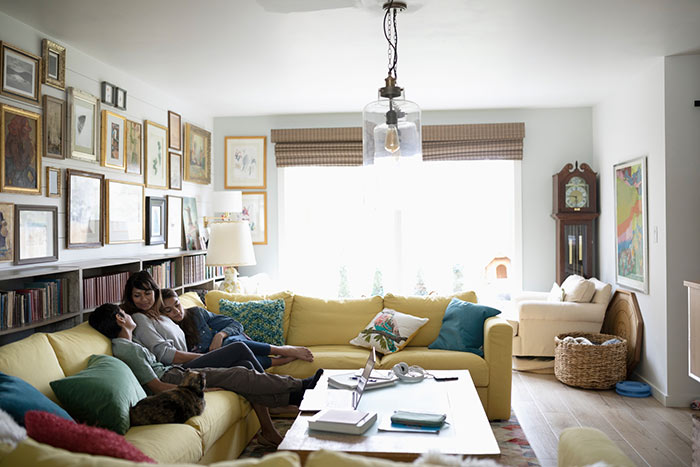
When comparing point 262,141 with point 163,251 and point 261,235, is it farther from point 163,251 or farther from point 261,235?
point 163,251

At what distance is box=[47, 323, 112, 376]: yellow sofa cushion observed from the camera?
111 inches

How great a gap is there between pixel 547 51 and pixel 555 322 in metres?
2.47

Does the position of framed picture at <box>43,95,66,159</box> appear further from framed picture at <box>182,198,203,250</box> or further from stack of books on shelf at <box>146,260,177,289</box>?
framed picture at <box>182,198,203,250</box>

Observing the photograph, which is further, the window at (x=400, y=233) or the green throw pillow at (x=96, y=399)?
the window at (x=400, y=233)

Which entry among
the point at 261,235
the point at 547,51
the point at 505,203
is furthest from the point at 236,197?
the point at 547,51

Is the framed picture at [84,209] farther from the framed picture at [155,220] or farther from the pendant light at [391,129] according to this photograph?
the pendant light at [391,129]

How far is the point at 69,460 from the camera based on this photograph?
1265 mm

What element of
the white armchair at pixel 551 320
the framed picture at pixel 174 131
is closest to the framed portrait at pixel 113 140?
the framed picture at pixel 174 131

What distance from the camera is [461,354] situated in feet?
13.5


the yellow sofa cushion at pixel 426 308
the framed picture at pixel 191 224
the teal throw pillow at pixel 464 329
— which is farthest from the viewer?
the framed picture at pixel 191 224

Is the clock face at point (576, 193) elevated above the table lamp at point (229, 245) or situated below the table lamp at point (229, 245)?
above

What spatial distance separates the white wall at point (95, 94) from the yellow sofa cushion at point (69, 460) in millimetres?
2585

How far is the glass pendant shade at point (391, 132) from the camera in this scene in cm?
274

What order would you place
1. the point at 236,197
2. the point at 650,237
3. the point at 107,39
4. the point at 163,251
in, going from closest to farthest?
the point at 107,39 → the point at 650,237 → the point at 163,251 → the point at 236,197
